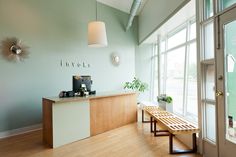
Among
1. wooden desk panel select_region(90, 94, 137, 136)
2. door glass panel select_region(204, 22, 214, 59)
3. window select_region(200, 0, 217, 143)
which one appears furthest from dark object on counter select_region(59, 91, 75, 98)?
door glass panel select_region(204, 22, 214, 59)

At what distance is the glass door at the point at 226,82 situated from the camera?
2443mm

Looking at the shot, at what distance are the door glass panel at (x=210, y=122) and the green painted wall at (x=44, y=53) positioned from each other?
3.97 meters

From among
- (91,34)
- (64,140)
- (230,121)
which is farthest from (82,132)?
(230,121)

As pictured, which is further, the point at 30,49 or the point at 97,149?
the point at 30,49

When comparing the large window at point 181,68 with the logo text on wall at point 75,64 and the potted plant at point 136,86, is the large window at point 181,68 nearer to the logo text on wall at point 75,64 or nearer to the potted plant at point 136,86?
the potted plant at point 136,86

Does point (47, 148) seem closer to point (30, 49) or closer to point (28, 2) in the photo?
point (30, 49)

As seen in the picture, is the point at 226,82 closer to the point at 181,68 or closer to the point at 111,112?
the point at 181,68

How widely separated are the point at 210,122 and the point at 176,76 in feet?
8.93

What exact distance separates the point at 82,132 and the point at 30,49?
2565mm

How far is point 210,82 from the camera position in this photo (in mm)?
3018

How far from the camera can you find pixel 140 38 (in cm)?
739

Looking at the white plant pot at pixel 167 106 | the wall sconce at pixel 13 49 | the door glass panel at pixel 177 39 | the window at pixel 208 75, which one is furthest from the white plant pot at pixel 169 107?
the wall sconce at pixel 13 49

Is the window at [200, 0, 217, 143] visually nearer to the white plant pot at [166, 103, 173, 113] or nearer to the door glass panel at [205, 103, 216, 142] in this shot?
the door glass panel at [205, 103, 216, 142]

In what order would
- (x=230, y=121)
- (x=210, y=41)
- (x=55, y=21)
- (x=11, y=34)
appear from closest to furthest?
1. (x=230, y=121)
2. (x=210, y=41)
3. (x=11, y=34)
4. (x=55, y=21)
